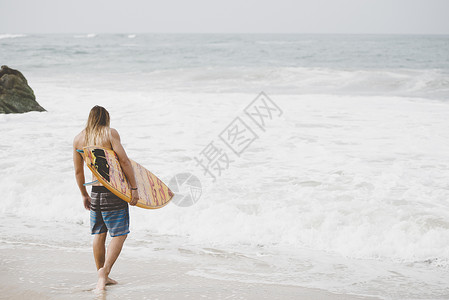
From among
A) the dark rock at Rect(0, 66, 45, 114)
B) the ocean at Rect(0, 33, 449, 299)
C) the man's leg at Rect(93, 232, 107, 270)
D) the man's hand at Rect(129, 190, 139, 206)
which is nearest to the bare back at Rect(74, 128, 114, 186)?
the man's hand at Rect(129, 190, 139, 206)

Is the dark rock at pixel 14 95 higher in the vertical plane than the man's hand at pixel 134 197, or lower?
higher

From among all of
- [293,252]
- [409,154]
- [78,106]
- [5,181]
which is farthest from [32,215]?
[78,106]

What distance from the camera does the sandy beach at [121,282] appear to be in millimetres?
3121

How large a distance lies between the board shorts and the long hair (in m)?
0.33

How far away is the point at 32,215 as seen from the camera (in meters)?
5.20

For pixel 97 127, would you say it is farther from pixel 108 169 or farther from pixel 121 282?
pixel 121 282

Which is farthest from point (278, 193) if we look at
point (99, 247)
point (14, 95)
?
point (14, 95)

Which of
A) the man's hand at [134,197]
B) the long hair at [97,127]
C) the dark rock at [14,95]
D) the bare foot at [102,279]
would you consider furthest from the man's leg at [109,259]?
the dark rock at [14,95]

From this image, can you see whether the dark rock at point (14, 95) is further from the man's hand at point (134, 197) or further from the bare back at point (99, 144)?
the man's hand at point (134, 197)

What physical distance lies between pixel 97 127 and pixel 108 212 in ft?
1.95

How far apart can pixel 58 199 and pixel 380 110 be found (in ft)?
29.6

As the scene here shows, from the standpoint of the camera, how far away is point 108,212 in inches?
122

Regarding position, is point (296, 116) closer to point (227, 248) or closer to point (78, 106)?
point (78, 106)

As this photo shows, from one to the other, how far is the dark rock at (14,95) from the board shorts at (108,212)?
9007 mm
